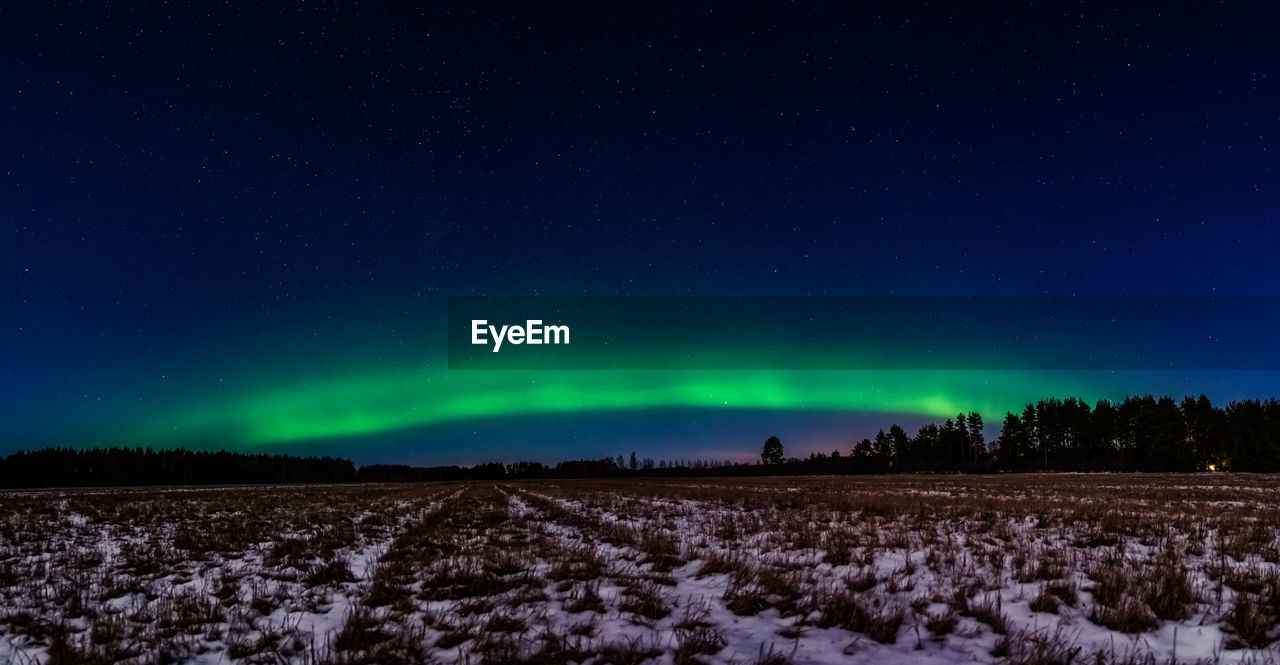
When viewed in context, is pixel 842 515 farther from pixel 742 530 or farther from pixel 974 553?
pixel 974 553

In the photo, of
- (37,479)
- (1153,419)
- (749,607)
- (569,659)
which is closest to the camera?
(569,659)

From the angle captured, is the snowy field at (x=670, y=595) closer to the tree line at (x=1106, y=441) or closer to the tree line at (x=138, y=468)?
the tree line at (x=1106, y=441)

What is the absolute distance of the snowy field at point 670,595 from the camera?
5191 mm

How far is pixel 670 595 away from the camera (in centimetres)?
708

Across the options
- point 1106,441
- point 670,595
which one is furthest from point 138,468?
point 1106,441

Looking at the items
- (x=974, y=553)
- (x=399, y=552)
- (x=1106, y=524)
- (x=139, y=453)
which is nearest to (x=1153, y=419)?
(x=1106, y=524)

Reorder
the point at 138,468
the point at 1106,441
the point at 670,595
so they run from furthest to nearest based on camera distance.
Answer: the point at 138,468, the point at 1106,441, the point at 670,595

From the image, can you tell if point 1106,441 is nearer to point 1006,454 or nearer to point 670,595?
point 1006,454

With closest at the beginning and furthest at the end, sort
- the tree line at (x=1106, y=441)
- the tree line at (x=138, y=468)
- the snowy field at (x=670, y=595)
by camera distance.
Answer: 1. the snowy field at (x=670, y=595)
2. the tree line at (x=1106, y=441)
3. the tree line at (x=138, y=468)

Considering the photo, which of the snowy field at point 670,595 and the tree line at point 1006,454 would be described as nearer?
the snowy field at point 670,595

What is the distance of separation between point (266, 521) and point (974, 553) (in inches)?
681

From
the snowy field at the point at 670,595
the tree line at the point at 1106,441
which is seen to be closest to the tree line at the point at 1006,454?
the tree line at the point at 1106,441

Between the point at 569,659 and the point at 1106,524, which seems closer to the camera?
the point at 569,659

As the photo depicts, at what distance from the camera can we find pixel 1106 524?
40.0 feet
